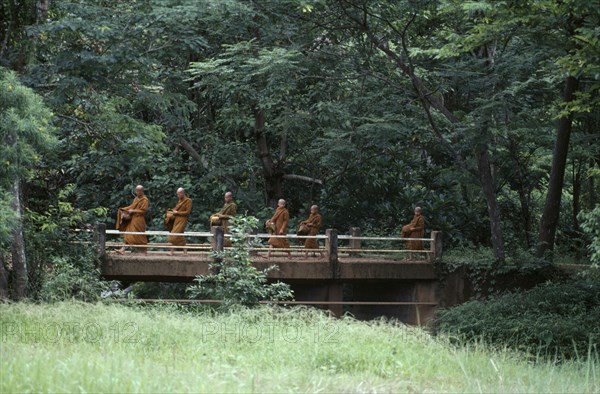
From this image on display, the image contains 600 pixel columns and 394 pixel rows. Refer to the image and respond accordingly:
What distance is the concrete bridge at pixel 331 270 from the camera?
2030cm

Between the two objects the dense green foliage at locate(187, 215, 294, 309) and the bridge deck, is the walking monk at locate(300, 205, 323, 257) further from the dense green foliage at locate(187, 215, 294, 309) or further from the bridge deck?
the dense green foliage at locate(187, 215, 294, 309)

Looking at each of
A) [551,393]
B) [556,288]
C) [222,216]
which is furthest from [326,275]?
[551,393]

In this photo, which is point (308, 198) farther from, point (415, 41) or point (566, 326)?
point (566, 326)

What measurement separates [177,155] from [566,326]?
14871 mm

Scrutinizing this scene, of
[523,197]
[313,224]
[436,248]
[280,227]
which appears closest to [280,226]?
[280,227]

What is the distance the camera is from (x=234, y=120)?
26.8 meters

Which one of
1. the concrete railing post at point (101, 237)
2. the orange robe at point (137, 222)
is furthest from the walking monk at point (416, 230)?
the concrete railing post at point (101, 237)

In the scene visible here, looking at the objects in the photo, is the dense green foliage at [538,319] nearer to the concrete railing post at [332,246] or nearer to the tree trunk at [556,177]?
the tree trunk at [556,177]

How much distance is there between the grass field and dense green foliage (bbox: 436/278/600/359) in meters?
3.73

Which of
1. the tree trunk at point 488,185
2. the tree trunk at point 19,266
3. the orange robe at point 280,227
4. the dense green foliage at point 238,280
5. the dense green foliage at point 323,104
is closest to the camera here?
the tree trunk at point 19,266

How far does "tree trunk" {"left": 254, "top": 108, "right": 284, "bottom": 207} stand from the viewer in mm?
27062

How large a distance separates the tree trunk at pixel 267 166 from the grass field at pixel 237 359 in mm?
13022

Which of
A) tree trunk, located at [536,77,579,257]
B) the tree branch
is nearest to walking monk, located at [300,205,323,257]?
the tree branch

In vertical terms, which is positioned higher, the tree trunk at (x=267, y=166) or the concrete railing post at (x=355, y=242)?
the tree trunk at (x=267, y=166)
